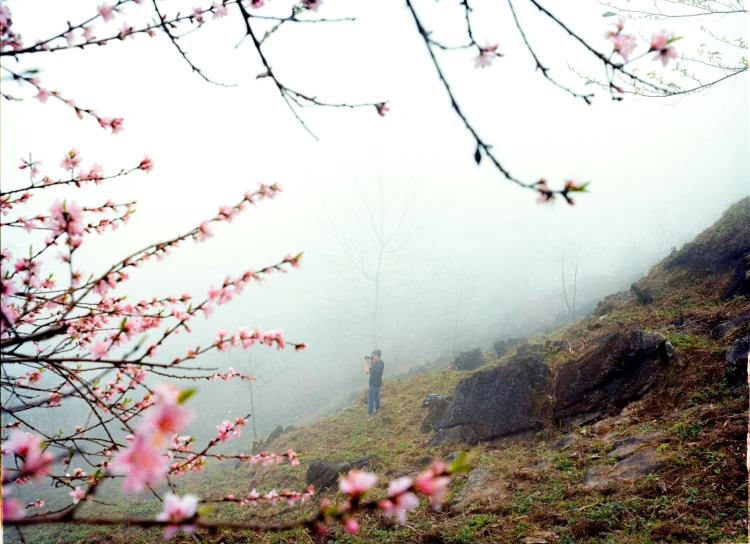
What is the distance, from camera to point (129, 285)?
148 ft

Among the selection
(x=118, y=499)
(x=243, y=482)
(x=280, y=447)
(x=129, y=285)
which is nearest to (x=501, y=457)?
(x=243, y=482)

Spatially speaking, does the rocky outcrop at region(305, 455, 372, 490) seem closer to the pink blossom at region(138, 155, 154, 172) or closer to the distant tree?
the distant tree

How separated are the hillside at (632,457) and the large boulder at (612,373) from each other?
0.11 metres

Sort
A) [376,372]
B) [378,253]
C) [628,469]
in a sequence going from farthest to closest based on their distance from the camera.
Answer: 1. [378,253]
2. [376,372]
3. [628,469]

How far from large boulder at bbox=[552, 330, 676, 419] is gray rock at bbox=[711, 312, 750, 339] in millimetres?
444

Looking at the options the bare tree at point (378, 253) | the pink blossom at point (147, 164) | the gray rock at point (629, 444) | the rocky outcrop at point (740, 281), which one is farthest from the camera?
the bare tree at point (378, 253)

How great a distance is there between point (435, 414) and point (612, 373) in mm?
3108

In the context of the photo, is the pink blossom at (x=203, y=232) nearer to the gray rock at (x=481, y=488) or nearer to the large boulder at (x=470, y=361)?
the gray rock at (x=481, y=488)

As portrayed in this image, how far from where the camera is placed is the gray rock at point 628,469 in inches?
105

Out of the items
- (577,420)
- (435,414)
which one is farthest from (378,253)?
(577,420)

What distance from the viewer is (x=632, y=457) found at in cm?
292

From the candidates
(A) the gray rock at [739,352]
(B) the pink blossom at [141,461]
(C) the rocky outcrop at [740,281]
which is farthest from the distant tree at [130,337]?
(C) the rocky outcrop at [740,281]

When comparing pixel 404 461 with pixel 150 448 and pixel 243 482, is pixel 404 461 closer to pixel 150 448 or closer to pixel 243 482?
pixel 243 482

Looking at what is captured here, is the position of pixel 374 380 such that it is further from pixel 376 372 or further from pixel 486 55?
pixel 486 55
